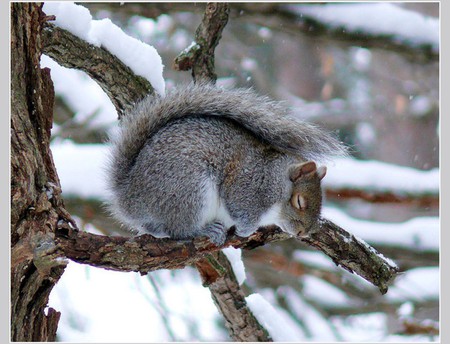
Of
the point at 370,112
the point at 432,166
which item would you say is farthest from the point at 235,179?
the point at 370,112

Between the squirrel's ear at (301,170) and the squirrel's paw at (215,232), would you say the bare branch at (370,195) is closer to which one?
the squirrel's ear at (301,170)

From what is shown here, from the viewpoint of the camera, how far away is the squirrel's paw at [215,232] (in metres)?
1.93

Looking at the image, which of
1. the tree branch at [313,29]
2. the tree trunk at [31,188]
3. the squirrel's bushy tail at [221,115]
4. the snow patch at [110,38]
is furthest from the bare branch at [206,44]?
the tree branch at [313,29]

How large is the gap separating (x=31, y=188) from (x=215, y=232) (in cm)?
62

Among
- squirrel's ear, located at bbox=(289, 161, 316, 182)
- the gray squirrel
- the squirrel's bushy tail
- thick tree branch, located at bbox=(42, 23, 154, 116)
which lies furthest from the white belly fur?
thick tree branch, located at bbox=(42, 23, 154, 116)

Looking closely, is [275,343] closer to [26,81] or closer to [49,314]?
[49,314]

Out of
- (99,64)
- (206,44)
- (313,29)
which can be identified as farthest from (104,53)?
(313,29)

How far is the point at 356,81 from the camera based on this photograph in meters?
7.38

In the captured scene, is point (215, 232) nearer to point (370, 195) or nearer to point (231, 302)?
point (231, 302)

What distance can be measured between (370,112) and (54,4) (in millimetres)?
4900

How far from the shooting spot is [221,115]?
A: 2057 millimetres

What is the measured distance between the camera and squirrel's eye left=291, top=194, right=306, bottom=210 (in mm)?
2098

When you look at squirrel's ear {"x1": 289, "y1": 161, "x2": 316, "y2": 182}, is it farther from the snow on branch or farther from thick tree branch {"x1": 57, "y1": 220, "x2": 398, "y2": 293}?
the snow on branch

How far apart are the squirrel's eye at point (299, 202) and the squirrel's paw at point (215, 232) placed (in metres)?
0.26
